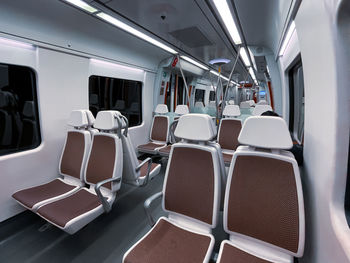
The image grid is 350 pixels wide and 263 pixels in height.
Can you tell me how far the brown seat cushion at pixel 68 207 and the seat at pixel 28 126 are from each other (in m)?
1.02

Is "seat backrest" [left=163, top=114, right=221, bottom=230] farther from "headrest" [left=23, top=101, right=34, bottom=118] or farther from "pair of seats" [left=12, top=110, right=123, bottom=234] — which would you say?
"headrest" [left=23, top=101, right=34, bottom=118]

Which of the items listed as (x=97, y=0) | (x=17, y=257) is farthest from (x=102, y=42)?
(x=17, y=257)

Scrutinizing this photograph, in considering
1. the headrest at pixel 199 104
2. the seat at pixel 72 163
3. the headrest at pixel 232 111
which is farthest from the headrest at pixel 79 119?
the headrest at pixel 199 104

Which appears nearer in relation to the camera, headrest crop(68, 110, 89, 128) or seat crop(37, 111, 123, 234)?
seat crop(37, 111, 123, 234)

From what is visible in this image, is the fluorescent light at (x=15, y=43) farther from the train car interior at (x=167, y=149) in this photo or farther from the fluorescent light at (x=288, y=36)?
the fluorescent light at (x=288, y=36)

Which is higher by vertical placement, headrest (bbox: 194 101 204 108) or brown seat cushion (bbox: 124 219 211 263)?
headrest (bbox: 194 101 204 108)

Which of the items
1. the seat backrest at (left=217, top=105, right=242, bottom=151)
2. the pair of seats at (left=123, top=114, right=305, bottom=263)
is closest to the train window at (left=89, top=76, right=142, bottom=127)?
the seat backrest at (left=217, top=105, right=242, bottom=151)

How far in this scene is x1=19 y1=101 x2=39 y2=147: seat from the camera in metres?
2.28

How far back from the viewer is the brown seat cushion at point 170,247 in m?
1.13

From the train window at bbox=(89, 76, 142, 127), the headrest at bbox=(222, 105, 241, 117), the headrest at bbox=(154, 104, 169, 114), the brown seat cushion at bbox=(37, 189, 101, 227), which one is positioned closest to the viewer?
the brown seat cushion at bbox=(37, 189, 101, 227)

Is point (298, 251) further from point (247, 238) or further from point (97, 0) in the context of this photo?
point (97, 0)

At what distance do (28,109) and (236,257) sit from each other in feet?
9.29

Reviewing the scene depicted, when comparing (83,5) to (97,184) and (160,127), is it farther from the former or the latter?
(160,127)

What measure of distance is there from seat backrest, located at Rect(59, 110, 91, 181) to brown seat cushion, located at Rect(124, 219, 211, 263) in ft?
4.61
